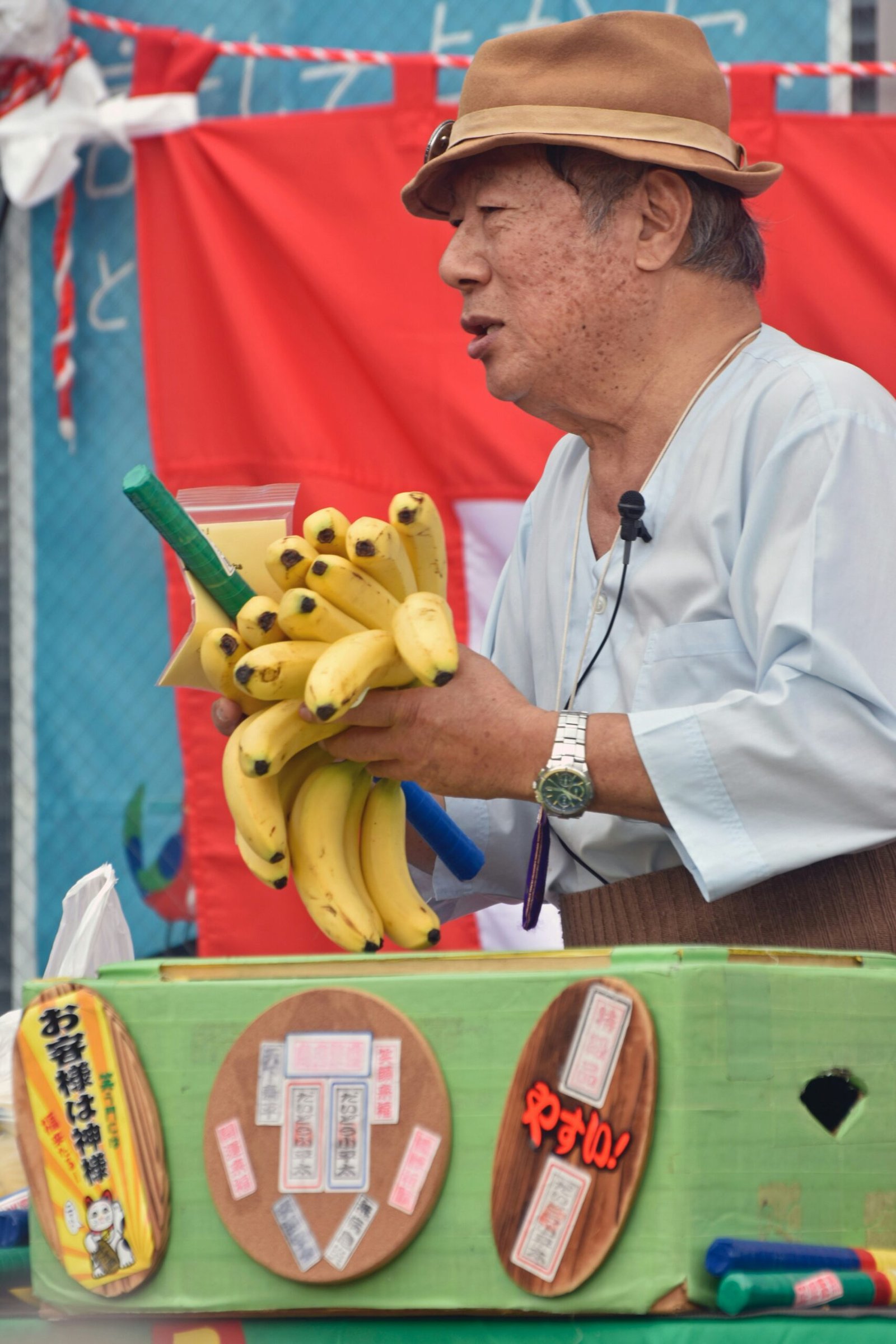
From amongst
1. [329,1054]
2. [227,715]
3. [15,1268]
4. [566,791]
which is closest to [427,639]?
[566,791]

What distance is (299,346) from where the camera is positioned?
2818 mm

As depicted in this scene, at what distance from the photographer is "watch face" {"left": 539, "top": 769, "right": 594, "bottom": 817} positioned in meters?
1.25

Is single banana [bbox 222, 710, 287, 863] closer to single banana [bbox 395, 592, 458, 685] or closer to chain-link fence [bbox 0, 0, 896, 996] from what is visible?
single banana [bbox 395, 592, 458, 685]

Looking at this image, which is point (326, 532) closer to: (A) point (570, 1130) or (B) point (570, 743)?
(B) point (570, 743)

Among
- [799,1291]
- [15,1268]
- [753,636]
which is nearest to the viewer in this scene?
[799,1291]

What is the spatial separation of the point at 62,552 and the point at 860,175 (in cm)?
169

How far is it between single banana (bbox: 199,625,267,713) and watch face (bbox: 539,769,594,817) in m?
0.27

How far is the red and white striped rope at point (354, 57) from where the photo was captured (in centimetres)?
262

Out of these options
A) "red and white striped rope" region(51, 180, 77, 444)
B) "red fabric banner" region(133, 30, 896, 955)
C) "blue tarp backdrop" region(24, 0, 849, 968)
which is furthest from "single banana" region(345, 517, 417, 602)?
"red and white striped rope" region(51, 180, 77, 444)

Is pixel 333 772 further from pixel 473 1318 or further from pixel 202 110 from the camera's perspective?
pixel 202 110

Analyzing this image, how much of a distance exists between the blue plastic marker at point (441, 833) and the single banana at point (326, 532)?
0.30 metres

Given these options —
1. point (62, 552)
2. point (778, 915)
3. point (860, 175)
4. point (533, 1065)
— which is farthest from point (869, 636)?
point (62, 552)

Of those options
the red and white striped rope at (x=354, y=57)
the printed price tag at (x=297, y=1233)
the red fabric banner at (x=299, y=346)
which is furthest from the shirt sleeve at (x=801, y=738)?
the red and white striped rope at (x=354, y=57)

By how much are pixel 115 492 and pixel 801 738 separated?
2073 mm
